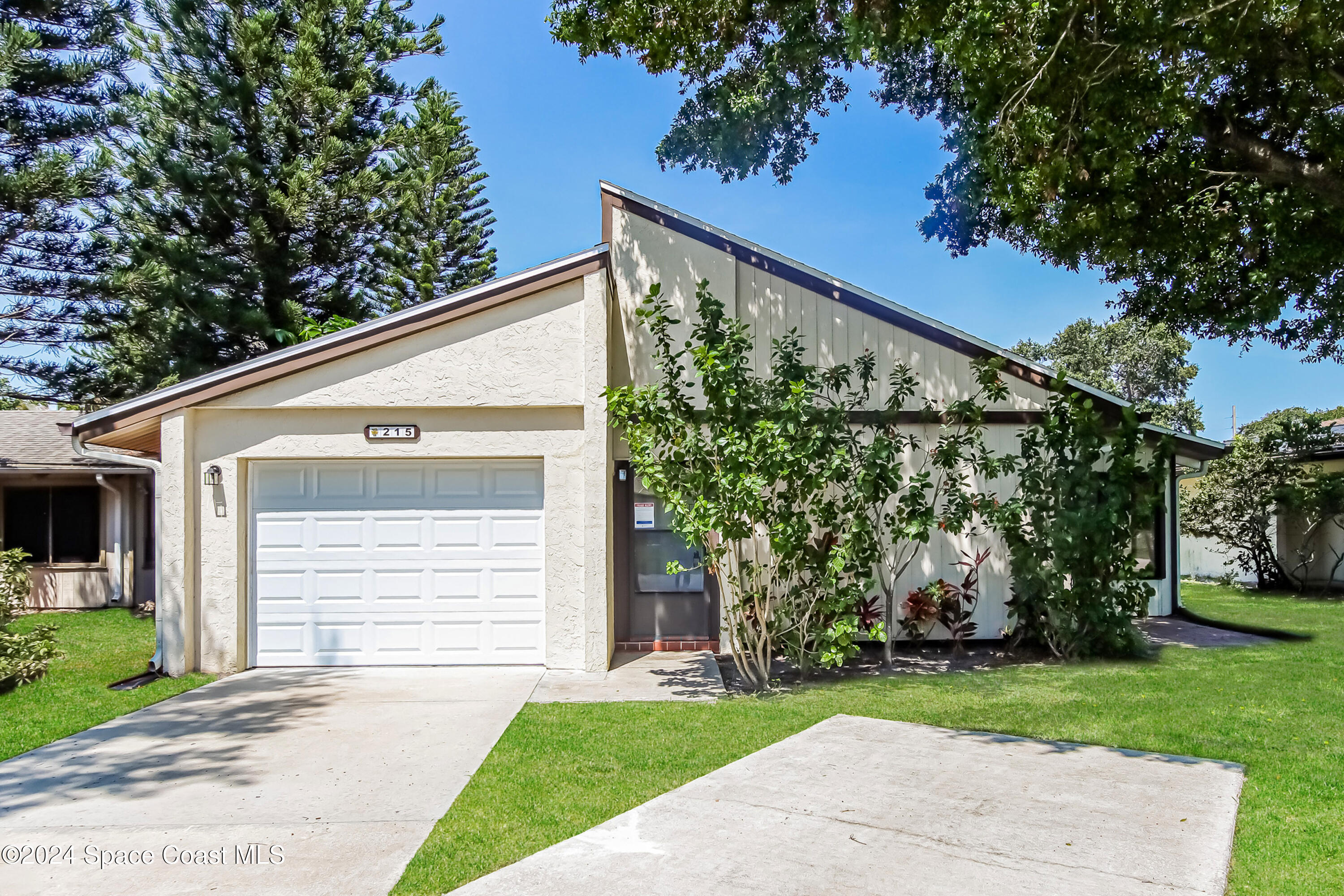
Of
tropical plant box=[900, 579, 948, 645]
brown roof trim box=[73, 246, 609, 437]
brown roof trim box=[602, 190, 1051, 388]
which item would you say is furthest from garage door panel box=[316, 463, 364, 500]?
tropical plant box=[900, 579, 948, 645]

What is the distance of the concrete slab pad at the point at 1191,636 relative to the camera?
10.3 meters

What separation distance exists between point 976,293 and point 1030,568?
559 inches

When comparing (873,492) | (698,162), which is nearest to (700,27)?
(698,162)

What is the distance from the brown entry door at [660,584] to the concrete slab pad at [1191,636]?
5624 mm


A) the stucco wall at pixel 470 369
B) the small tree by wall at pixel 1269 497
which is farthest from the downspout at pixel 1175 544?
the stucco wall at pixel 470 369

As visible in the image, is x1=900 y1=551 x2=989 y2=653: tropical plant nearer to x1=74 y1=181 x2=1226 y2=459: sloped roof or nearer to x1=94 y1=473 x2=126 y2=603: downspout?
x1=74 y1=181 x2=1226 y2=459: sloped roof

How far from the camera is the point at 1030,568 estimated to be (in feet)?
30.6

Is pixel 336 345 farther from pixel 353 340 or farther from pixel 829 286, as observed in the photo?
pixel 829 286

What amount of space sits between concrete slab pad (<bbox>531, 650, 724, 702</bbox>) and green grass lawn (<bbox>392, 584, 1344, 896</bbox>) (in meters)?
0.33

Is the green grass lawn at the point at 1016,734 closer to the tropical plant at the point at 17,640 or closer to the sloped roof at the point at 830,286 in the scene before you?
the sloped roof at the point at 830,286

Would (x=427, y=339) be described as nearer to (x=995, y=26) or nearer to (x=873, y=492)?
(x=873, y=492)

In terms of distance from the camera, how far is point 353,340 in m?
8.88

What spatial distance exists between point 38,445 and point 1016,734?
695 inches

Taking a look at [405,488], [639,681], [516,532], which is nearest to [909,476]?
[639,681]
